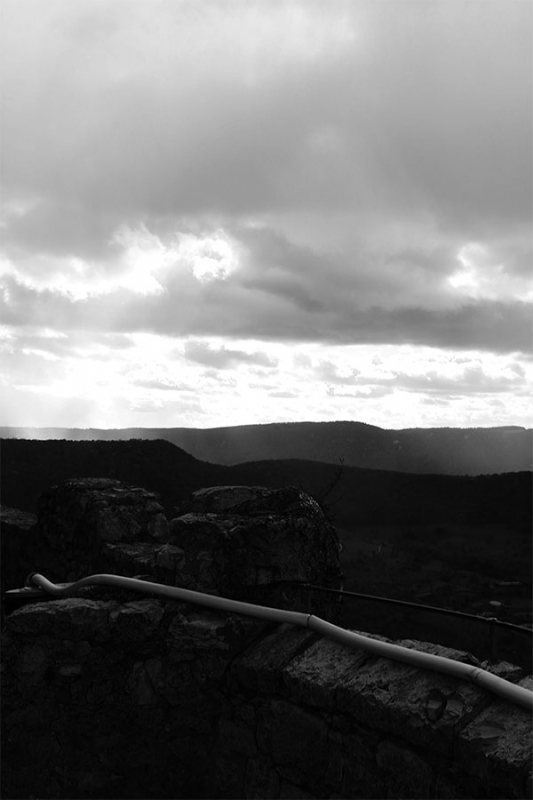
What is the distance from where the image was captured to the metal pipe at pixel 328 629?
263 cm

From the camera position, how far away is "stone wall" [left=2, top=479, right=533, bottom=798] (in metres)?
2.81

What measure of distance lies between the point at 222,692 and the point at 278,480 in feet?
70.2

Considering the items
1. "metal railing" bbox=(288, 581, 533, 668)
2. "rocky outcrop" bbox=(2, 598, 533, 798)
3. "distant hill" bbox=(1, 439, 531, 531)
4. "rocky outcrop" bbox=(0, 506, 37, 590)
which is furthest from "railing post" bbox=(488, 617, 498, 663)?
"distant hill" bbox=(1, 439, 531, 531)

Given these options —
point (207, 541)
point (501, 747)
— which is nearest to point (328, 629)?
point (207, 541)

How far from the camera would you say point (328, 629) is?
10.7 feet

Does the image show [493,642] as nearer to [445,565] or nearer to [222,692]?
[222,692]

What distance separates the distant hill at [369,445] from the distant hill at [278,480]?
39.2 ft

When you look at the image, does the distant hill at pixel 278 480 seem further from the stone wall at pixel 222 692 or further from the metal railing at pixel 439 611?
the metal railing at pixel 439 611

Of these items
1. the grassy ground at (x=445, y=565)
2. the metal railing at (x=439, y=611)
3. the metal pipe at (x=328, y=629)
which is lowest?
the grassy ground at (x=445, y=565)

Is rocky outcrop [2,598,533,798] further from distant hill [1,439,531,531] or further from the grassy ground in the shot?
distant hill [1,439,531,531]

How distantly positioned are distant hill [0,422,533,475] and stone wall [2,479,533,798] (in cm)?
3480

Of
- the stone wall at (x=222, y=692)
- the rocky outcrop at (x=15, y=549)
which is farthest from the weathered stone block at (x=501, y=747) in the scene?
the rocky outcrop at (x=15, y=549)

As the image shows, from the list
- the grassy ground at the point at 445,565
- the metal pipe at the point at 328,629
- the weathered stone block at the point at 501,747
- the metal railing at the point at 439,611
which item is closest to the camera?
the weathered stone block at the point at 501,747

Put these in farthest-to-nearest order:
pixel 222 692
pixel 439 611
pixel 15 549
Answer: pixel 15 549
pixel 222 692
pixel 439 611
